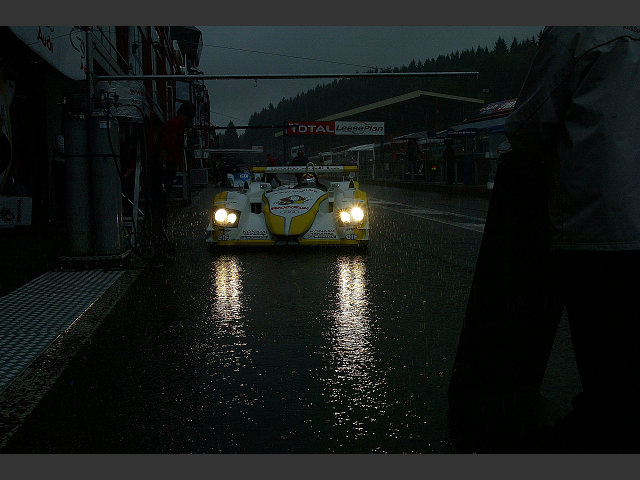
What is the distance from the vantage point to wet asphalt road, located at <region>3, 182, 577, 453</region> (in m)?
2.78

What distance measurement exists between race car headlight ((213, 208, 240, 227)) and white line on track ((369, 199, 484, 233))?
420 centimetres

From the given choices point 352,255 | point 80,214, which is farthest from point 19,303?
point 352,255

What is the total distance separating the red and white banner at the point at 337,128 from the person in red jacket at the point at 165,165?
138ft

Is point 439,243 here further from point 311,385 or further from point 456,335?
point 311,385

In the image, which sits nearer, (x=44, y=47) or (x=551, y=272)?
(x=551, y=272)

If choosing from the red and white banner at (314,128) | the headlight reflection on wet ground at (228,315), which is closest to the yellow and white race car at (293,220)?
the headlight reflection on wet ground at (228,315)

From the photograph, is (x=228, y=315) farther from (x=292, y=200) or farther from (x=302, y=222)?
(x=292, y=200)

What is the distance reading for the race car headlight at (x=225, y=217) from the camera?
8805 millimetres

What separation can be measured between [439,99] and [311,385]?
46329 mm

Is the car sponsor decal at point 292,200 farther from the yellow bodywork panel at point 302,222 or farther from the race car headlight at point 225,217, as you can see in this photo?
the race car headlight at point 225,217

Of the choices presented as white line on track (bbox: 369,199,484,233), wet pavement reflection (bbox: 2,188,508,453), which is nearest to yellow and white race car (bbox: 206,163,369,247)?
wet pavement reflection (bbox: 2,188,508,453)

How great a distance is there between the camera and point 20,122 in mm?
13250

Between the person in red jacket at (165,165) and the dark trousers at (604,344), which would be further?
the person in red jacket at (165,165)

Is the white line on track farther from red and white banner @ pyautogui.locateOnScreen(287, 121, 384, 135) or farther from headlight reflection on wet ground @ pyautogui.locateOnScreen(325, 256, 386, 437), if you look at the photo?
red and white banner @ pyautogui.locateOnScreen(287, 121, 384, 135)
